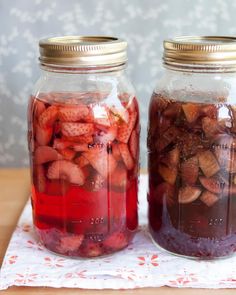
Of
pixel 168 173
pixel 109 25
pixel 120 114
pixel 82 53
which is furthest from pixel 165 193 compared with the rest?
pixel 109 25

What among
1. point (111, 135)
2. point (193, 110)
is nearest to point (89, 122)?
point (111, 135)

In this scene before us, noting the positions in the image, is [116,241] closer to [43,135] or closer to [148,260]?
[148,260]

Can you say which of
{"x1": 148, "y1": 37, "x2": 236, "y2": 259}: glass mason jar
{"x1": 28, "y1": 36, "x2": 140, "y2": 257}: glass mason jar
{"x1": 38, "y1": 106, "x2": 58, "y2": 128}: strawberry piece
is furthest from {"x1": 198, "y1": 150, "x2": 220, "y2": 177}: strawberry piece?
{"x1": 38, "y1": 106, "x2": 58, "y2": 128}: strawberry piece

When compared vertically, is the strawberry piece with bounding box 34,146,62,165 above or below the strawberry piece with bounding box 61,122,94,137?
below

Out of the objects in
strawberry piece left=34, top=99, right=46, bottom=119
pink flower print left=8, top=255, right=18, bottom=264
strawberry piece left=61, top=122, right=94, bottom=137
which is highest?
strawberry piece left=34, top=99, right=46, bottom=119

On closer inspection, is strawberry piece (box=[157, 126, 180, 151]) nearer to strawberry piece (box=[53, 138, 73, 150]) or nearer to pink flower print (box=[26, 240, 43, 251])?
strawberry piece (box=[53, 138, 73, 150])
